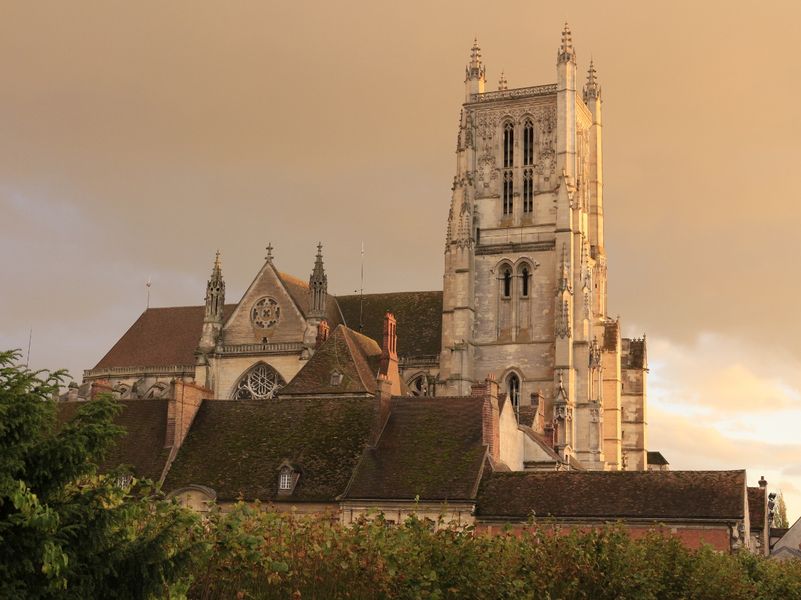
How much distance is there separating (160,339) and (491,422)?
1769 inches

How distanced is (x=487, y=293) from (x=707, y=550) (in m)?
49.9

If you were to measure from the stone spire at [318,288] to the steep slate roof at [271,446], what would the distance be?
26.9 m

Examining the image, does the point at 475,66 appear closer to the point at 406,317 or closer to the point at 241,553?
the point at 406,317

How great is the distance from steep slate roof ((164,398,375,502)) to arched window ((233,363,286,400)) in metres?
26.6

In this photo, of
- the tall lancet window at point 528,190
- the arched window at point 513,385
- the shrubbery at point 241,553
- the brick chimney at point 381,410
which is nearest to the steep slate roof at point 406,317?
the arched window at point 513,385

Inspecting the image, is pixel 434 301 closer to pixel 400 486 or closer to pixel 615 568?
pixel 400 486

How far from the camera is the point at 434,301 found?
81.0 m

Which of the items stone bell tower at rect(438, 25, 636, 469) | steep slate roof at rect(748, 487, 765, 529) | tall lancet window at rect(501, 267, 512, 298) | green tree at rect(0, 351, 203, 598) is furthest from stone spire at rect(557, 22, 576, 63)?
green tree at rect(0, 351, 203, 598)

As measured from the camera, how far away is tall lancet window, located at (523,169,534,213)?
252ft

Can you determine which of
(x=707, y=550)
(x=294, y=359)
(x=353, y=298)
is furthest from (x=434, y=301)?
(x=707, y=550)

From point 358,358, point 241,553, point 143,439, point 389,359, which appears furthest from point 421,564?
point 389,359

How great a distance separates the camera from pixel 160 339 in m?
82.4

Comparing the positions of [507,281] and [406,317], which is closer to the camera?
[507,281]

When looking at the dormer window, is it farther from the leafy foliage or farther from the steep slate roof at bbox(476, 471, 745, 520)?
the leafy foliage
